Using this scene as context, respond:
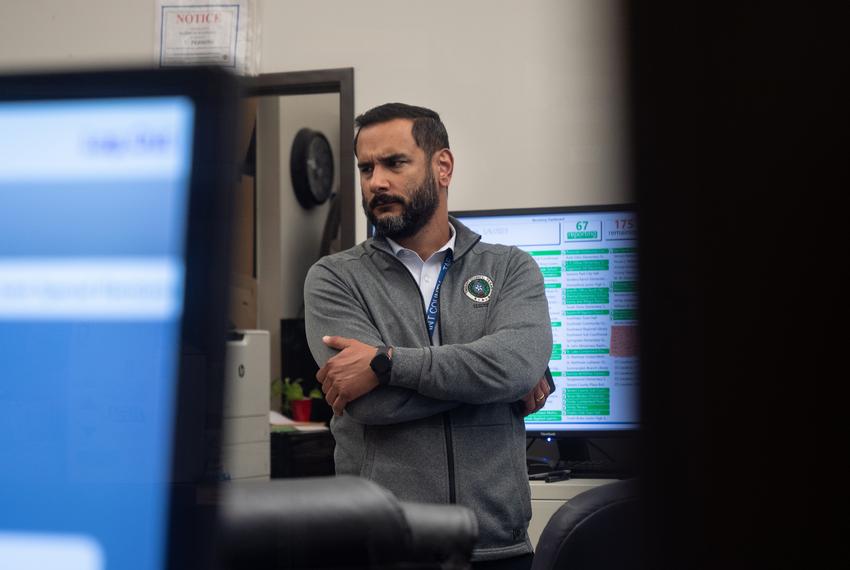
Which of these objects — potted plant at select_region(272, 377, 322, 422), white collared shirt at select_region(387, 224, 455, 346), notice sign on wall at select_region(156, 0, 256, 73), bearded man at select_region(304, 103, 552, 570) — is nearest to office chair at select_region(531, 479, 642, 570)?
bearded man at select_region(304, 103, 552, 570)

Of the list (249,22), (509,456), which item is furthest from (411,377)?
(249,22)

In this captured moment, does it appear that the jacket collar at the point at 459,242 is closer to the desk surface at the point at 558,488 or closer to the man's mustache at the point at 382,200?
the man's mustache at the point at 382,200

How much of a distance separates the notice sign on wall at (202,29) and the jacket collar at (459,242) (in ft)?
5.59

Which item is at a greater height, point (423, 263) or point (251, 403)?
point (423, 263)

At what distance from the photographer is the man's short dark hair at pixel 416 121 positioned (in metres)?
2.05

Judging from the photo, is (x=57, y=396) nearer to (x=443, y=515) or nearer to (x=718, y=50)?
(x=443, y=515)

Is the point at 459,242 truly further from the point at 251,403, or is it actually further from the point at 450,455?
the point at 251,403

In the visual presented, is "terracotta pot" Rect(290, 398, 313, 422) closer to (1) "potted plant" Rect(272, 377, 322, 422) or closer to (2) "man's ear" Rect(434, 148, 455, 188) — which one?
(1) "potted plant" Rect(272, 377, 322, 422)

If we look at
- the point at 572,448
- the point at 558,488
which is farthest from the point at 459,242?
the point at 572,448

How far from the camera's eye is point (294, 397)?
423 centimetres

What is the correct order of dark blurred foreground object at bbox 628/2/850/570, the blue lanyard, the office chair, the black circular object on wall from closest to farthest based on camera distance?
dark blurred foreground object at bbox 628/2/850/570, the office chair, the blue lanyard, the black circular object on wall

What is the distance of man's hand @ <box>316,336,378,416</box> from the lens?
1672mm

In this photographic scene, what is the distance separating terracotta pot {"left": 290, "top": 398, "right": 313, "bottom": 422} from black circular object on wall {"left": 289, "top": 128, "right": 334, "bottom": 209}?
1.57m

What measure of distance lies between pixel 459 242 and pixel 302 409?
2368 millimetres
